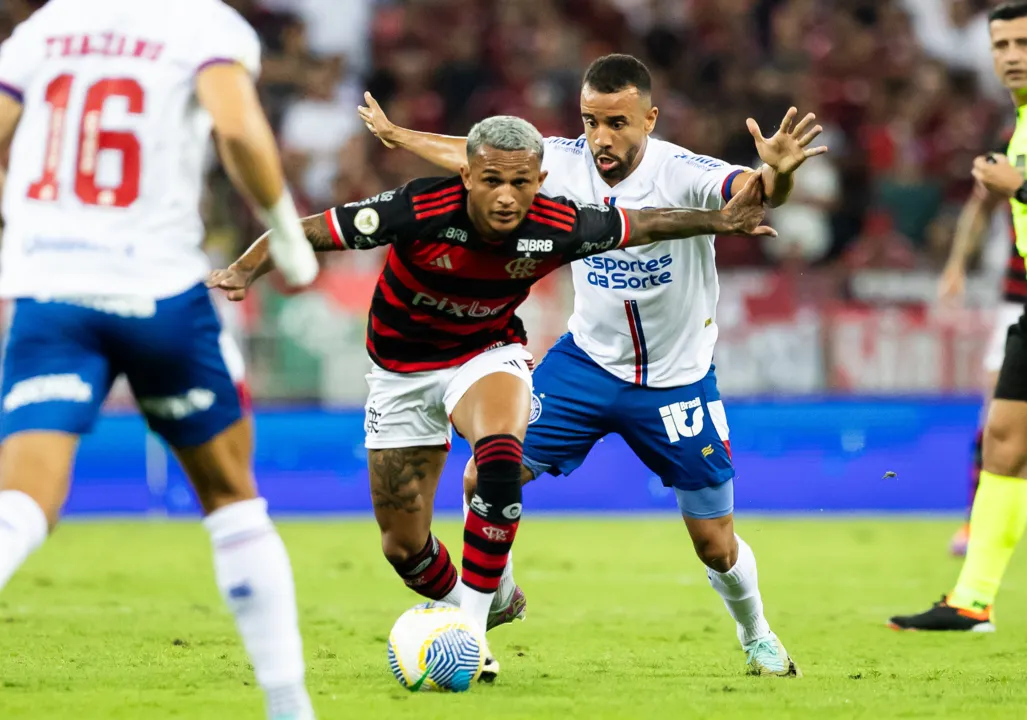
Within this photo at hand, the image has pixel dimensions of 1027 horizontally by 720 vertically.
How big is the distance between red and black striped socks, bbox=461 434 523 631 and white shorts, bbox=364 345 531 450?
43 centimetres

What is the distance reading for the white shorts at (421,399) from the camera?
6.04m

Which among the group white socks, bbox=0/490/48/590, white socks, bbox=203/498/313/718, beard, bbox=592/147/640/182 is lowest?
white socks, bbox=203/498/313/718

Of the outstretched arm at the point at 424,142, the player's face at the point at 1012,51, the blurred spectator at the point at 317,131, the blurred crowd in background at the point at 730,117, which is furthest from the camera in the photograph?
the blurred spectator at the point at 317,131

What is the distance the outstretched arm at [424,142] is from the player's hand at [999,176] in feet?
7.74

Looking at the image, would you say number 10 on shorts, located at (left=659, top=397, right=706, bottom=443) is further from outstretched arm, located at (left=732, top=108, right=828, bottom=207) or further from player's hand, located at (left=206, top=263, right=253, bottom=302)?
player's hand, located at (left=206, top=263, right=253, bottom=302)

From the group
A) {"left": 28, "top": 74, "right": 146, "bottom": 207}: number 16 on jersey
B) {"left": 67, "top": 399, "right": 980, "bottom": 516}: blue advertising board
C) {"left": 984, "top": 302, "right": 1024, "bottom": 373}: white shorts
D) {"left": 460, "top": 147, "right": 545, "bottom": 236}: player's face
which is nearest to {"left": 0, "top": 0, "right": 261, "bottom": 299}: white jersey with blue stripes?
{"left": 28, "top": 74, "right": 146, "bottom": 207}: number 16 on jersey

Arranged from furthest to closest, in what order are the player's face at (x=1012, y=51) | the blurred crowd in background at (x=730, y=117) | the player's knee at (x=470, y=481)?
the blurred crowd in background at (x=730, y=117), the player's face at (x=1012, y=51), the player's knee at (x=470, y=481)

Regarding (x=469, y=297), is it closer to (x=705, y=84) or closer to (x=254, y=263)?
(x=254, y=263)

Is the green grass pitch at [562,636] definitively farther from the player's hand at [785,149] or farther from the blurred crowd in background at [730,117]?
the player's hand at [785,149]

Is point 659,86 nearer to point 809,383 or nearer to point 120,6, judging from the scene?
point 809,383

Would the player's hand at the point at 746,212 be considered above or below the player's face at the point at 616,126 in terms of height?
below

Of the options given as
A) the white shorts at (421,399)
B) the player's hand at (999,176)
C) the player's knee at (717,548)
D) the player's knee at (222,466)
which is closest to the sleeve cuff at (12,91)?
the player's knee at (222,466)

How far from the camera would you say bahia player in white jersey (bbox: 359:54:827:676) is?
627 centimetres

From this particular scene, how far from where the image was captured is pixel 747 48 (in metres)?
18.6
